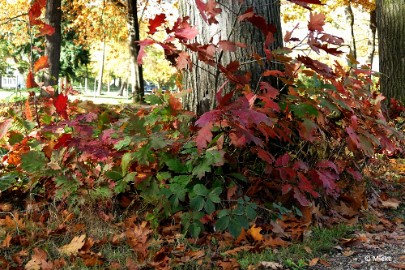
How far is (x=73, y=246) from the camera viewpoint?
2639 millimetres

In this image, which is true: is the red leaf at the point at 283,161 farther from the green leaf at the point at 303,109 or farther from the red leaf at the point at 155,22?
the red leaf at the point at 155,22

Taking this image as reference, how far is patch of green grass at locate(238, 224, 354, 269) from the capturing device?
266 centimetres

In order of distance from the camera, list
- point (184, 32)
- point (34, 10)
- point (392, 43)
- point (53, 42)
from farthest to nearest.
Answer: point (53, 42)
point (392, 43)
point (34, 10)
point (184, 32)

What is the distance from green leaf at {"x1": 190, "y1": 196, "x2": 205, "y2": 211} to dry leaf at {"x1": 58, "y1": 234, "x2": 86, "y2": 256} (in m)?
0.64

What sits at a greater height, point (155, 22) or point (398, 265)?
point (155, 22)

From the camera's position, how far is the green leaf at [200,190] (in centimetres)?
285

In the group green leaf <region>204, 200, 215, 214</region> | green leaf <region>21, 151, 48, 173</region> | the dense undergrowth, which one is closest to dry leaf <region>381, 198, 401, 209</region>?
the dense undergrowth

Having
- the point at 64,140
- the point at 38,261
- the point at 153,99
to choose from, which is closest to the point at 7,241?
the point at 38,261

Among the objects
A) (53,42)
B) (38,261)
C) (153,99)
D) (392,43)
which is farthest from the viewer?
(53,42)

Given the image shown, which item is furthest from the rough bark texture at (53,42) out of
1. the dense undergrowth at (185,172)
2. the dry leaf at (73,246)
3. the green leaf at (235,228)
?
the green leaf at (235,228)

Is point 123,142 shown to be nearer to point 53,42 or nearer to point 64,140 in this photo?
point 64,140

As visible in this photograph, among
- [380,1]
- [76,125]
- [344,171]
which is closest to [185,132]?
[76,125]

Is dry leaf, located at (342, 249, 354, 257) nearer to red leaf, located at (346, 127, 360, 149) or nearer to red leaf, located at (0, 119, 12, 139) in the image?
red leaf, located at (346, 127, 360, 149)

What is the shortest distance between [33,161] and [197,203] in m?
1.07
